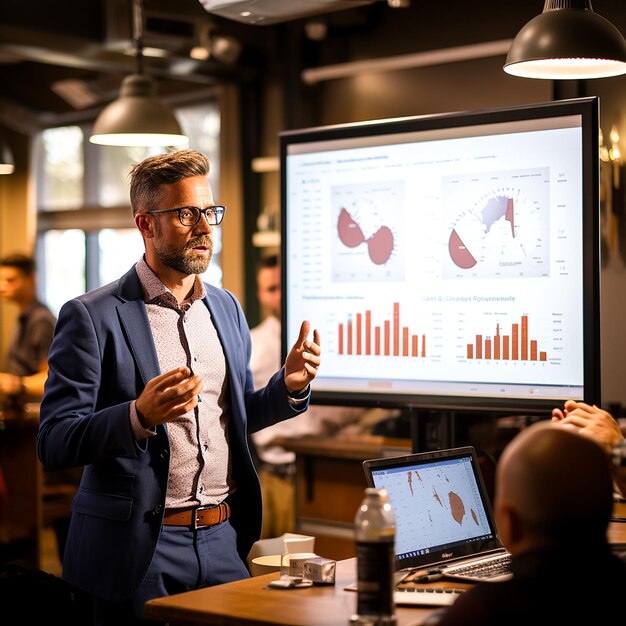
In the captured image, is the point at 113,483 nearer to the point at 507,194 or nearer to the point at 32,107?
the point at 507,194

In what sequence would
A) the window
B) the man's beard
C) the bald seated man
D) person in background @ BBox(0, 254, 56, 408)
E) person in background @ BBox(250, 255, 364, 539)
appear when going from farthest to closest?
1. the window
2. person in background @ BBox(0, 254, 56, 408)
3. person in background @ BBox(250, 255, 364, 539)
4. the man's beard
5. the bald seated man

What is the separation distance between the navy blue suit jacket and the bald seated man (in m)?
1.13

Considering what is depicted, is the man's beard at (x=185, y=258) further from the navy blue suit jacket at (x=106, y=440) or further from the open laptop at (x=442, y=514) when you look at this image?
the open laptop at (x=442, y=514)

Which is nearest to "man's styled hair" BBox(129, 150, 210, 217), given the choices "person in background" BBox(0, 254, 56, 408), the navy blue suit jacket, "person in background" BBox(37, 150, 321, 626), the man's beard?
"person in background" BBox(37, 150, 321, 626)

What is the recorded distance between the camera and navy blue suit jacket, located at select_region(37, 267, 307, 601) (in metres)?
2.60

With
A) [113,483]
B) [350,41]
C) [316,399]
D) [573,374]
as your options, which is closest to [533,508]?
[113,483]

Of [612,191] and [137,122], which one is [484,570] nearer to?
[137,122]

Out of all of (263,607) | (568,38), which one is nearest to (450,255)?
(568,38)

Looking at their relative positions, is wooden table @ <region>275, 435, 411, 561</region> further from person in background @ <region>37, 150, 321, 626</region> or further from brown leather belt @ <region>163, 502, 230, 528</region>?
brown leather belt @ <region>163, 502, 230, 528</region>

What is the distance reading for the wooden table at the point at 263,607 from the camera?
2156mm

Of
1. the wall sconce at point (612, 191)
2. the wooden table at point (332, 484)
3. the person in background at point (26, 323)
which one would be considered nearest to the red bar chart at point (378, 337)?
the wooden table at point (332, 484)

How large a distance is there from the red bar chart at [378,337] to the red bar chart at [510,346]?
200 mm

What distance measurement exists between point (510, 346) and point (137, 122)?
7.12 feet

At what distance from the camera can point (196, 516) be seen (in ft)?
8.99
